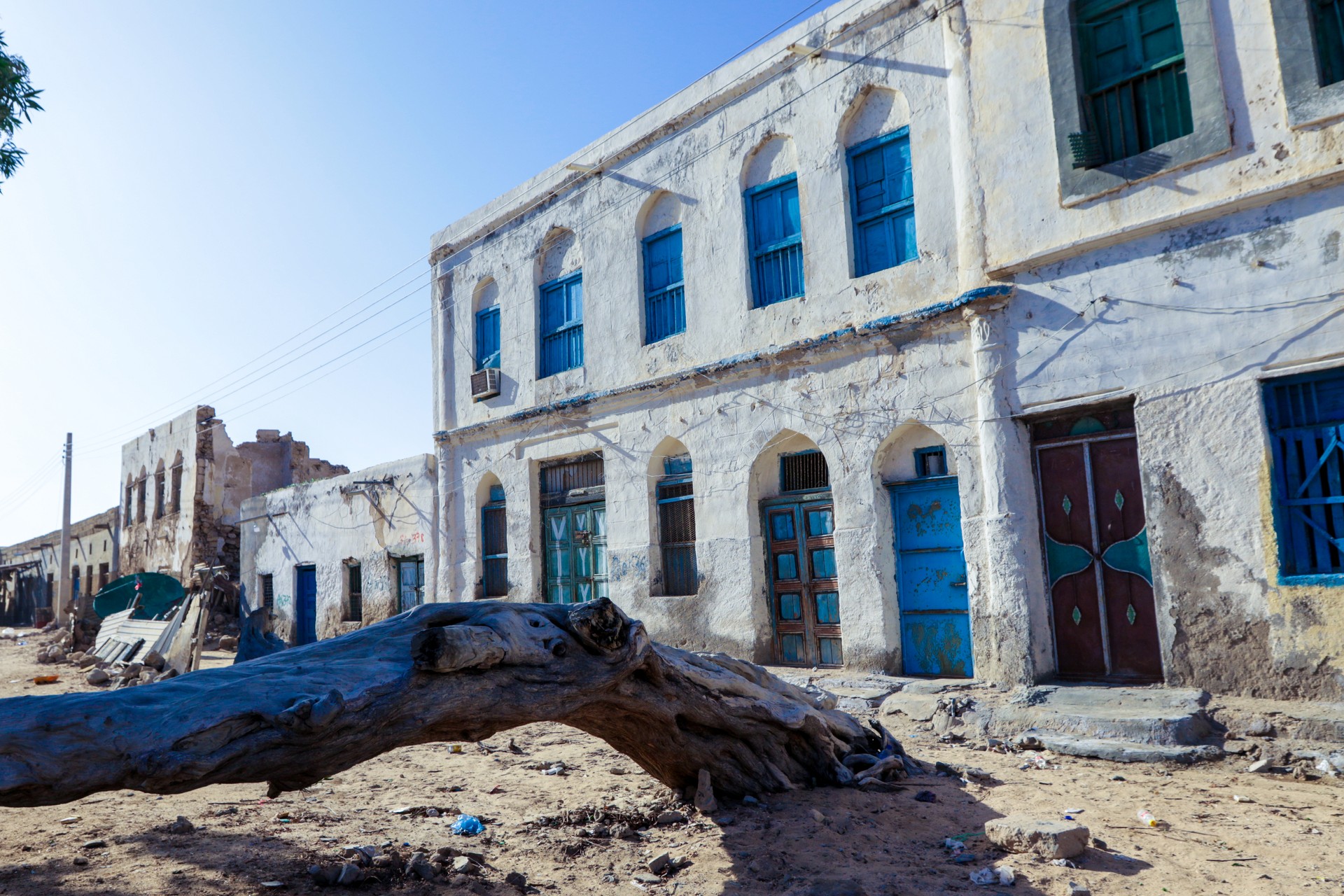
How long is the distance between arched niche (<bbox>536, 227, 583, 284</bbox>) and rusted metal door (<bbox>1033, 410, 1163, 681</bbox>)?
279 inches

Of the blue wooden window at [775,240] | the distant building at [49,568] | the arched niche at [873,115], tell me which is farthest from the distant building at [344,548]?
the distant building at [49,568]

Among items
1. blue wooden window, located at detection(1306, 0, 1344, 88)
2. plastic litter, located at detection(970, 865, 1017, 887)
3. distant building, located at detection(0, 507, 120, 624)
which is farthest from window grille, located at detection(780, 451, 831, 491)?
distant building, located at detection(0, 507, 120, 624)

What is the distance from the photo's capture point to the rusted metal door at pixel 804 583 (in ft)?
29.6

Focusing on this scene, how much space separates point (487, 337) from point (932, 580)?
839 centimetres

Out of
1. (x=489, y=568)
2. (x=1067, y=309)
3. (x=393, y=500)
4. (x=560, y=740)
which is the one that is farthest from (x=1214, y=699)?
(x=393, y=500)

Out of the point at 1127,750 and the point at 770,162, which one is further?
the point at 770,162

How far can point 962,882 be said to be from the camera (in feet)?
11.6

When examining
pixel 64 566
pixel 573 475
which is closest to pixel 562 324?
pixel 573 475

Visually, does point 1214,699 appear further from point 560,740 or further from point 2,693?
point 2,693

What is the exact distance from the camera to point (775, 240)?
9.73 m

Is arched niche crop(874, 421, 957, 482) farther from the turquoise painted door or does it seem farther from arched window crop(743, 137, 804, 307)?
the turquoise painted door

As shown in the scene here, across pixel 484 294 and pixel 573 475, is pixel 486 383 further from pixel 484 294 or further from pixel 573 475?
pixel 573 475

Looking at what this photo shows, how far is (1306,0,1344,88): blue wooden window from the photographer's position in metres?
5.90

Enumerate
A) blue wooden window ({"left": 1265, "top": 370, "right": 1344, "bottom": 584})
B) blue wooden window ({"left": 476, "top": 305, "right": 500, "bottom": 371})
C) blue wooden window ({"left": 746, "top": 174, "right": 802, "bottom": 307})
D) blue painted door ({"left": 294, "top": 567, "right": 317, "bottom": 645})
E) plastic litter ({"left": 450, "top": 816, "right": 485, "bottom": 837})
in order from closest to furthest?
1. plastic litter ({"left": 450, "top": 816, "right": 485, "bottom": 837})
2. blue wooden window ({"left": 1265, "top": 370, "right": 1344, "bottom": 584})
3. blue wooden window ({"left": 746, "top": 174, "right": 802, "bottom": 307})
4. blue wooden window ({"left": 476, "top": 305, "right": 500, "bottom": 371})
5. blue painted door ({"left": 294, "top": 567, "right": 317, "bottom": 645})
